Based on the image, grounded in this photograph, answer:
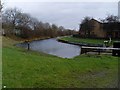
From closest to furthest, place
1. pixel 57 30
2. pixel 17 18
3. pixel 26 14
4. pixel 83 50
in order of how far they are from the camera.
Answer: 1. pixel 83 50
2. pixel 17 18
3. pixel 26 14
4. pixel 57 30

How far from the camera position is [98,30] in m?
78.1

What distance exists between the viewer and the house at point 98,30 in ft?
237

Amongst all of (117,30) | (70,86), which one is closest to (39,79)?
(70,86)

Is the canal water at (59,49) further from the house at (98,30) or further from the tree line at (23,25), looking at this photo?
the house at (98,30)

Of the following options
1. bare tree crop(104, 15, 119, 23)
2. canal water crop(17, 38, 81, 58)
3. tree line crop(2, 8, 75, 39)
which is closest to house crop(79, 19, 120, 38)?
bare tree crop(104, 15, 119, 23)

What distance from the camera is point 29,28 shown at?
76.1m

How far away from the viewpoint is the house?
7218 cm

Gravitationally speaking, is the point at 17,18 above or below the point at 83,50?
above

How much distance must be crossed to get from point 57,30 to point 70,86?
97.1 m

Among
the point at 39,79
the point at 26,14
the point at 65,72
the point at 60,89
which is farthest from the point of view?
the point at 26,14

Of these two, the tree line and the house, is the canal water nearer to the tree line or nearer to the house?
the tree line

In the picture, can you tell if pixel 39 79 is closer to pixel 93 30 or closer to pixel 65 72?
pixel 65 72

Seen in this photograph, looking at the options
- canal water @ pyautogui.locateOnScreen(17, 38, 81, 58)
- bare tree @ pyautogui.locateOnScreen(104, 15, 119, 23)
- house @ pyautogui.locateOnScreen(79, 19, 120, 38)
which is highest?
bare tree @ pyautogui.locateOnScreen(104, 15, 119, 23)

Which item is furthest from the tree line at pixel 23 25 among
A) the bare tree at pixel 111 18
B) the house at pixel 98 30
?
the bare tree at pixel 111 18
